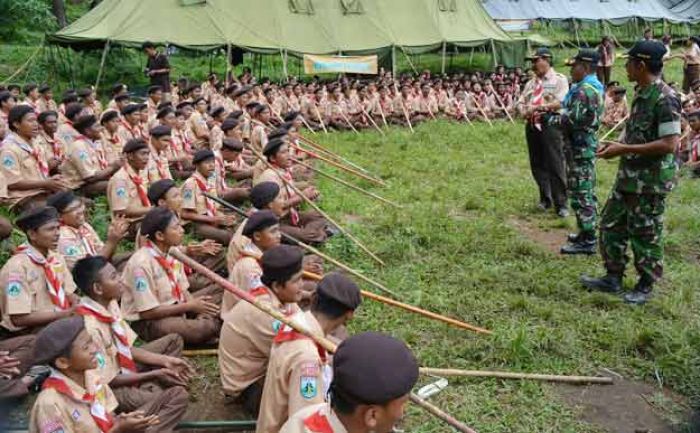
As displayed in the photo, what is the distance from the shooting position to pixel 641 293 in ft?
16.0

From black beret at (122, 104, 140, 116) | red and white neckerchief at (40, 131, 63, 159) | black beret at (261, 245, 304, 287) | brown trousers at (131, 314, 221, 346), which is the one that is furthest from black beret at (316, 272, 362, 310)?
black beret at (122, 104, 140, 116)

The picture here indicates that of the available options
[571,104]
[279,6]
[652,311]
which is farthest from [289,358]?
[279,6]

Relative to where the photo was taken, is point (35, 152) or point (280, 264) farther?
point (35, 152)

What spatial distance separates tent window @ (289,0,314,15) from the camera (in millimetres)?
16875

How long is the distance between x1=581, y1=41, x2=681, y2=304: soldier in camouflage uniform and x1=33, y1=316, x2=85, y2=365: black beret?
3.88 metres

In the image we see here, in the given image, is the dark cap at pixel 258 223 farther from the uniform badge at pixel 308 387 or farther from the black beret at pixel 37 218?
the uniform badge at pixel 308 387

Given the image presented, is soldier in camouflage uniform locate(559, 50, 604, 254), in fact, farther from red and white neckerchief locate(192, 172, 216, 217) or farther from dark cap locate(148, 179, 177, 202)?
dark cap locate(148, 179, 177, 202)

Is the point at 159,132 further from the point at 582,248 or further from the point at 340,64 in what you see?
the point at 340,64

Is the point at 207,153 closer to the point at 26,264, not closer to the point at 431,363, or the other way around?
the point at 26,264

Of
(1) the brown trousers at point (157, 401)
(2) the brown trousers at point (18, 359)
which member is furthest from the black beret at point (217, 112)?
(1) the brown trousers at point (157, 401)

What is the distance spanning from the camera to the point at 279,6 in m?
16.5

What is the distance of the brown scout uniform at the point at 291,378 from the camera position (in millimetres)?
2574

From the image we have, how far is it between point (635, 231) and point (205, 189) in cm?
397

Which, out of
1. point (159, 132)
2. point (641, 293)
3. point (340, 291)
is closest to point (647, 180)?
point (641, 293)
